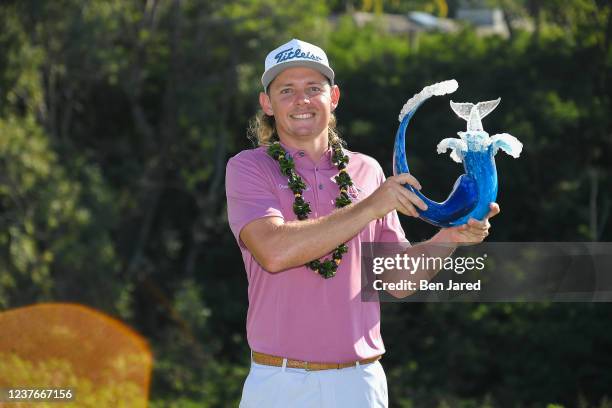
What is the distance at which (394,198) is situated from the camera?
7.66ft

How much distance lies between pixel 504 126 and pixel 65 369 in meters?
5.24

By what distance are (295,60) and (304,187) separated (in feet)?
1.24

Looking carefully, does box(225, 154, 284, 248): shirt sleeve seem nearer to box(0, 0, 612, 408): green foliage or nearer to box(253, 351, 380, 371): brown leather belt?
box(253, 351, 380, 371): brown leather belt

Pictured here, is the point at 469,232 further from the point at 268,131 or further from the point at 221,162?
the point at 221,162

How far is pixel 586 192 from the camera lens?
977cm

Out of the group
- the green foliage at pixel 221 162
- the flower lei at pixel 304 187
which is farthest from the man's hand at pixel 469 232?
the green foliage at pixel 221 162

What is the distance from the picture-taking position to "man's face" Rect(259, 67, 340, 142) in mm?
2699

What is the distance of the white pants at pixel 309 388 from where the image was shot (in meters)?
2.56

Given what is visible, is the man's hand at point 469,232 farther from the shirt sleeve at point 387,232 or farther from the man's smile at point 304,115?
the man's smile at point 304,115

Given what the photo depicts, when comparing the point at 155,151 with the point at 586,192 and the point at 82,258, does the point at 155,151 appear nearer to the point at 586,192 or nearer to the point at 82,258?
the point at 82,258

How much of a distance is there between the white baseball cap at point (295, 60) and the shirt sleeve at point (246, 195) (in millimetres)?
281

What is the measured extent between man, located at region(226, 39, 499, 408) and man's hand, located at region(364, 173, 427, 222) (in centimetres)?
5

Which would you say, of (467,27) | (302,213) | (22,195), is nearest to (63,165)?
(22,195)

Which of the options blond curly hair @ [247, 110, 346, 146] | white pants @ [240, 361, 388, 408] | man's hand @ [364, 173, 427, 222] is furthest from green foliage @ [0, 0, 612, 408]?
man's hand @ [364, 173, 427, 222]
